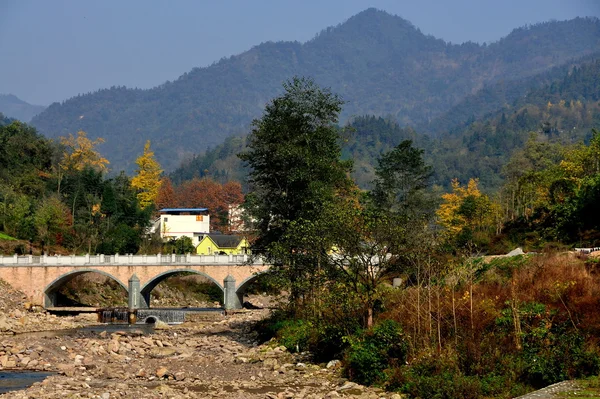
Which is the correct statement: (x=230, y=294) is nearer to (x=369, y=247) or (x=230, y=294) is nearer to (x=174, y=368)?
(x=174, y=368)

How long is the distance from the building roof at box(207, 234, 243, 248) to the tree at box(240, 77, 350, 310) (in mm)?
58048

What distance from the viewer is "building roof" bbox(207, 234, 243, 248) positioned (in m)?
102

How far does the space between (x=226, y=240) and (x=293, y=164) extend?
205 feet

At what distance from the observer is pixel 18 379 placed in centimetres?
3291

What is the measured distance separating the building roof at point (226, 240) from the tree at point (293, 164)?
58.0 m

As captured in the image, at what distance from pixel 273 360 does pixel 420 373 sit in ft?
30.1

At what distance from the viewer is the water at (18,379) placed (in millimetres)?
30984

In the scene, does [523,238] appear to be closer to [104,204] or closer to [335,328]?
[335,328]

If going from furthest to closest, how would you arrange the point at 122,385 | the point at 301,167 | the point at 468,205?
the point at 468,205 → the point at 301,167 → the point at 122,385

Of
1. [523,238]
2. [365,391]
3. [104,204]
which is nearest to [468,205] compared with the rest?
[523,238]

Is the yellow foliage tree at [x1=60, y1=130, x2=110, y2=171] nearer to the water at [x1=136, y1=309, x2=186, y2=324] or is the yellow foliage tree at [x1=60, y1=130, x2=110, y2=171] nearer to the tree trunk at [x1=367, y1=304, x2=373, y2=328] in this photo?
the water at [x1=136, y1=309, x2=186, y2=324]

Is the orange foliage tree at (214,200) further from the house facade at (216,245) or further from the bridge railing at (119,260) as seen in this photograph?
the bridge railing at (119,260)

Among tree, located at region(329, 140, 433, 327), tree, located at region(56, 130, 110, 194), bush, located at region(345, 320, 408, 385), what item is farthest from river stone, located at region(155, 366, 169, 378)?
tree, located at region(56, 130, 110, 194)

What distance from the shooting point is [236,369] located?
111 feet
